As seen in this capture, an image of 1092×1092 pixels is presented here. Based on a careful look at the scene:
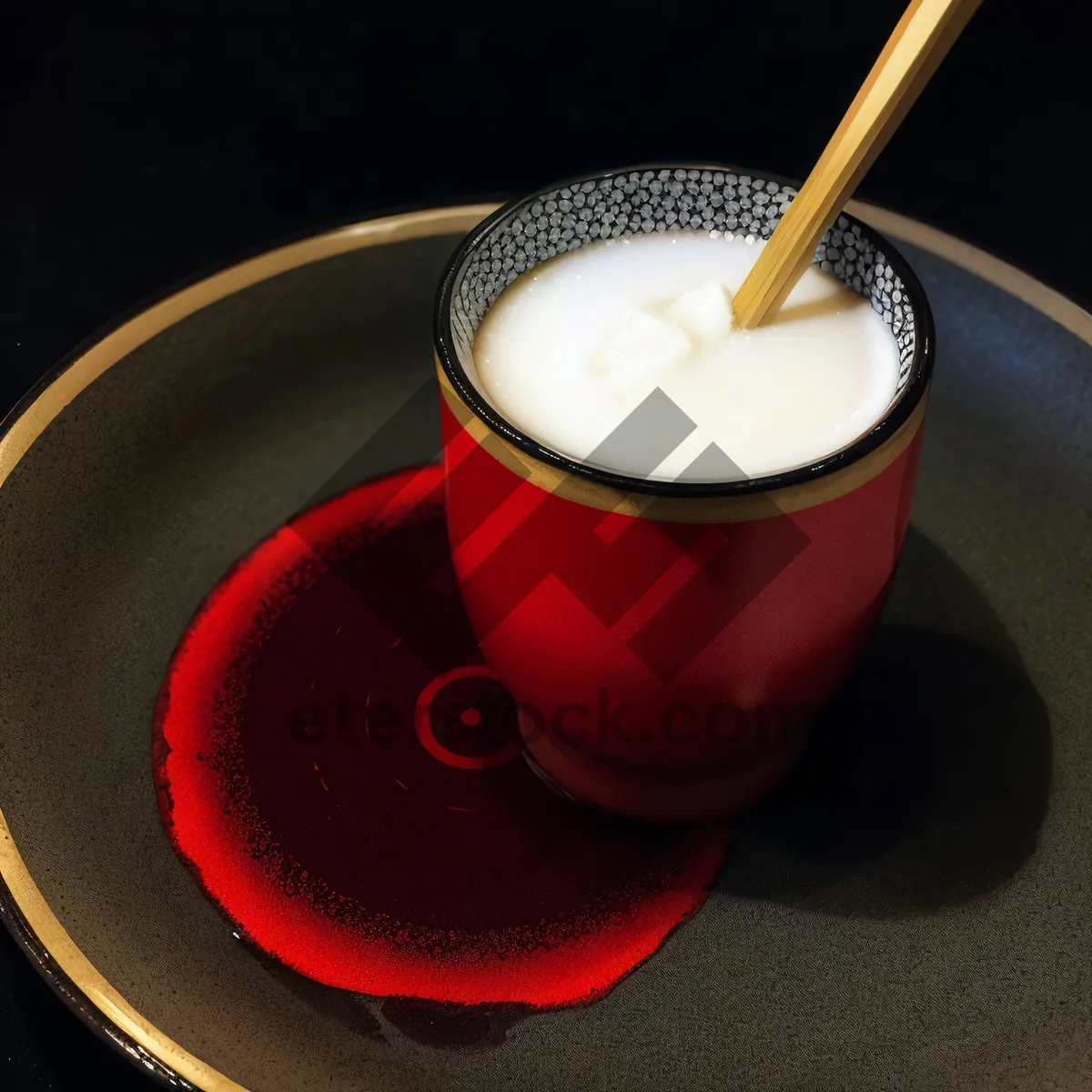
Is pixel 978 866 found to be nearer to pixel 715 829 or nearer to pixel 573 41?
pixel 715 829

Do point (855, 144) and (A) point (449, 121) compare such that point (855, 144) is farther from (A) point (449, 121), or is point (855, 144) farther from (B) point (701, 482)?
(A) point (449, 121)

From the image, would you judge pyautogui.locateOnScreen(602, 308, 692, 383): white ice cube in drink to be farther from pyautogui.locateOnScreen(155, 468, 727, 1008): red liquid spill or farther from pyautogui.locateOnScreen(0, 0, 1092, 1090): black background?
pyautogui.locateOnScreen(0, 0, 1092, 1090): black background

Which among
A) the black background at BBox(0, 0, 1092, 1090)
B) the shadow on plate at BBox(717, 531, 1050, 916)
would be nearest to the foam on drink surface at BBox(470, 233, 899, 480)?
the shadow on plate at BBox(717, 531, 1050, 916)

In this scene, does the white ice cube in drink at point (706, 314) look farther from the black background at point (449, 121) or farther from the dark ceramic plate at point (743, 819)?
the black background at point (449, 121)

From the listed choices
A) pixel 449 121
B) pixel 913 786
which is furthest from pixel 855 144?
pixel 449 121

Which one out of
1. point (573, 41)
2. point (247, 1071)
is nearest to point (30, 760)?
point (247, 1071)
